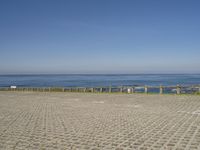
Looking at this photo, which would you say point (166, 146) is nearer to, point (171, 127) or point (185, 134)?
point (185, 134)

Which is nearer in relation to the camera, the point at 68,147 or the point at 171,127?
the point at 68,147

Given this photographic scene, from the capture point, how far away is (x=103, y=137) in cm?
767

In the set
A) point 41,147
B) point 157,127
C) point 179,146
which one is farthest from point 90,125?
point 179,146

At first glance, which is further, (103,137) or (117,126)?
(117,126)

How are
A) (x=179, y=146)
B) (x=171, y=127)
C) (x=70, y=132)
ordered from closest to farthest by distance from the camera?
(x=179, y=146) → (x=70, y=132) → (x=171, y=127)

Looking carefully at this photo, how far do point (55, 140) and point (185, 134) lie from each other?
4.30 metres

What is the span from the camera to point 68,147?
6.63 metres

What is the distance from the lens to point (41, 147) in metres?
6.66

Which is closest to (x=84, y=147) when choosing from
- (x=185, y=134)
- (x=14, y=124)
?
(x=185, y=134)

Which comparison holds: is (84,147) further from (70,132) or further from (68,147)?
(70,132)

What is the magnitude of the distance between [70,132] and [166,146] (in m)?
3.46

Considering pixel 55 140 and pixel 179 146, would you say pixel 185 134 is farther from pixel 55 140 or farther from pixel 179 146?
pixel 55 140

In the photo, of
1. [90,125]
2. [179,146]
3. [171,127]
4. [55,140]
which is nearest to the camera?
[179,146]

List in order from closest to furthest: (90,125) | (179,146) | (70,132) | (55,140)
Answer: (179,146) → (55,140) → (70,132) → (90,125)
